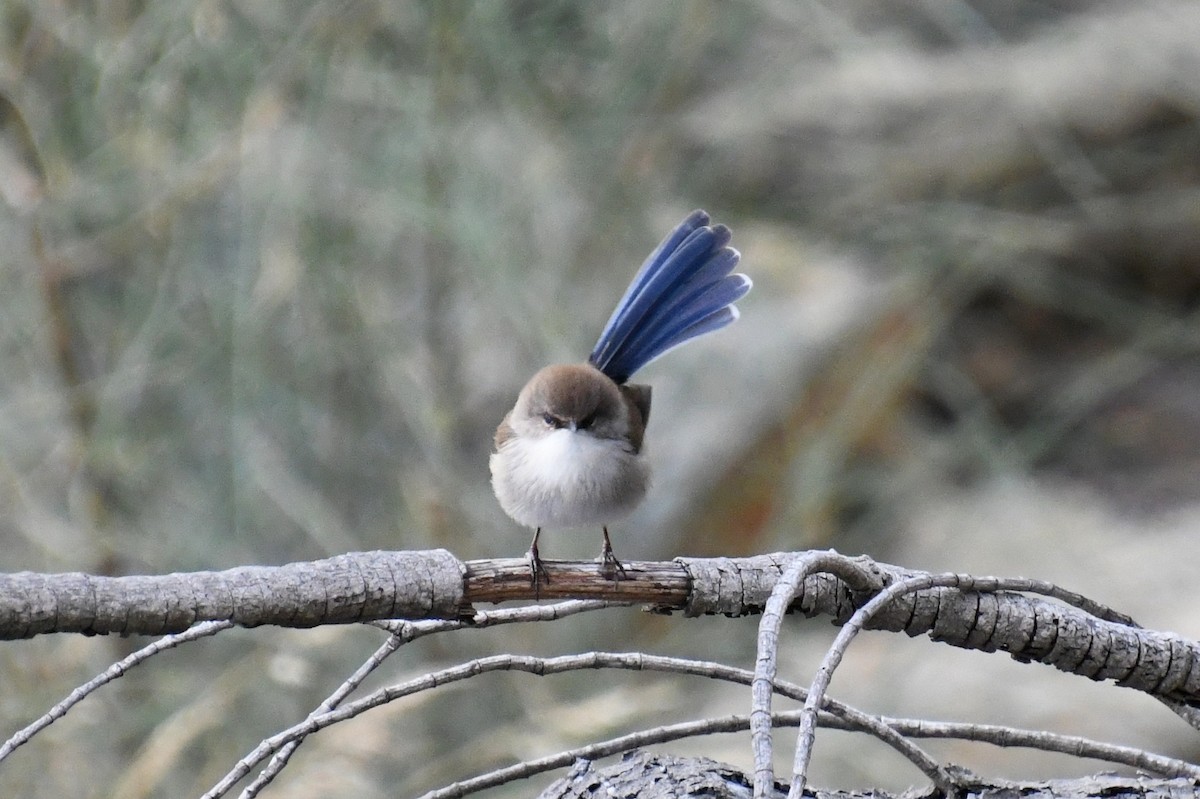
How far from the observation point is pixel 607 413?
2762 millimetres

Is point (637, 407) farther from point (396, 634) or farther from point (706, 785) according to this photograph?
point (706, 785)

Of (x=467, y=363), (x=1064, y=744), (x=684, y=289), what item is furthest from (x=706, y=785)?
(x=467, y=363)

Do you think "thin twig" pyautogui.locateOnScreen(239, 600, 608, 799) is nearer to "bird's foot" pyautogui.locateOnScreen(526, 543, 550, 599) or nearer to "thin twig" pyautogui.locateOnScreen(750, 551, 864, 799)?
"bird's foot" pyautogui.locateOnScreen(526, 543, 550, 599)

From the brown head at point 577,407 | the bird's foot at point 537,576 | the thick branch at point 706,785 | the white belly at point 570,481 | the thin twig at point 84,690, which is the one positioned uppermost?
the brown head at point 577,407

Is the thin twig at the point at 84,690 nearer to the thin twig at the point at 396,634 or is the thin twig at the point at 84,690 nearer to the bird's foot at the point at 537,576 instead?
the thin twig at the point at 396,634

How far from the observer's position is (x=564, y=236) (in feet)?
15.8

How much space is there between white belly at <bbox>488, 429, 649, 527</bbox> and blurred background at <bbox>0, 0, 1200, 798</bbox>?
944 millimetres

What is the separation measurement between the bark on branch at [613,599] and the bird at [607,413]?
1020 mm

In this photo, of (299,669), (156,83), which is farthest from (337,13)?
(299,669)

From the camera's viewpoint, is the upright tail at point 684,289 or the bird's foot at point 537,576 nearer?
the bird's foot at point 537,576

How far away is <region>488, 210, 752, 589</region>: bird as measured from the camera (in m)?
2.60

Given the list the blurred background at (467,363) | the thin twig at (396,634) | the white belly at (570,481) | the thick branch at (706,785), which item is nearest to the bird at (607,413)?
the white belly at (570,481)

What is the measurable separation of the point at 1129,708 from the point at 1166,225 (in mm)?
3002

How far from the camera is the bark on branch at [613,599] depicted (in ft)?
3.72
